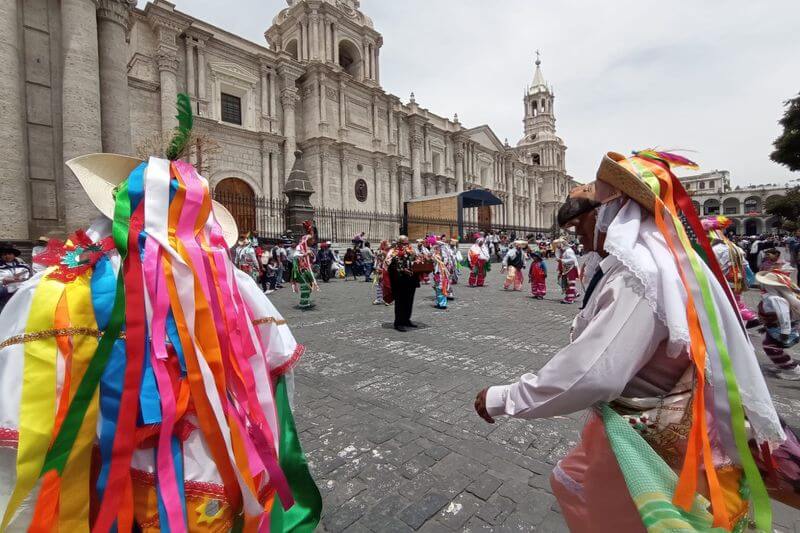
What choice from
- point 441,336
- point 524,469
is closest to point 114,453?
point 524,469

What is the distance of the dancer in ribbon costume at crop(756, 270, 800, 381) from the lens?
4.78 meters

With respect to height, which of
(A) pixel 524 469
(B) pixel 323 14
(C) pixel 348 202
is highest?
(B) pixel 323 14

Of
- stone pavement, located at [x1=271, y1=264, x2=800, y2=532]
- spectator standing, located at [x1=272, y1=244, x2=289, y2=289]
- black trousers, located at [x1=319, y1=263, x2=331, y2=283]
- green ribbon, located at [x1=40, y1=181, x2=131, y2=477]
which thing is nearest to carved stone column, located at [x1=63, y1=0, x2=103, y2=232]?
spectator standing, located at [x1=272, y1=244, x2=289, y2=289]

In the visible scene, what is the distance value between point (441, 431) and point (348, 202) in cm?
2477

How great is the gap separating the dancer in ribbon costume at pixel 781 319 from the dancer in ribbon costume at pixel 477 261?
961 centimetres

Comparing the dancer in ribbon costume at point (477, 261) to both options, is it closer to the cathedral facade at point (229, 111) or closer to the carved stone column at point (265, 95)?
the cathedral facade at point (229, 111)

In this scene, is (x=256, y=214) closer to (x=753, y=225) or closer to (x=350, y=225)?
(x=350, y=225)

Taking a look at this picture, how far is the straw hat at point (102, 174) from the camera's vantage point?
1702 millimetres

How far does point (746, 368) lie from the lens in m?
1.35

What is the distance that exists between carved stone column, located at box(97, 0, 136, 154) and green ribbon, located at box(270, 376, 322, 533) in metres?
12.0

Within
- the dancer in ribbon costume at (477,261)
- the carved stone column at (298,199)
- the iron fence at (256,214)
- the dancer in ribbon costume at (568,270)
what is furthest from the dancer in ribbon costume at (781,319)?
the iron fence at (256,214)

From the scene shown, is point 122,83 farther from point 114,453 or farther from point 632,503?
point 632,503

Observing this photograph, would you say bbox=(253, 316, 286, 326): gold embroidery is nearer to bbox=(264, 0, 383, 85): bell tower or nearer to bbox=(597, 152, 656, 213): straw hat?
bbox=(597, 152, 656, 213): straw hat

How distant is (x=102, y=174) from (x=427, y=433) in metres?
2.96
